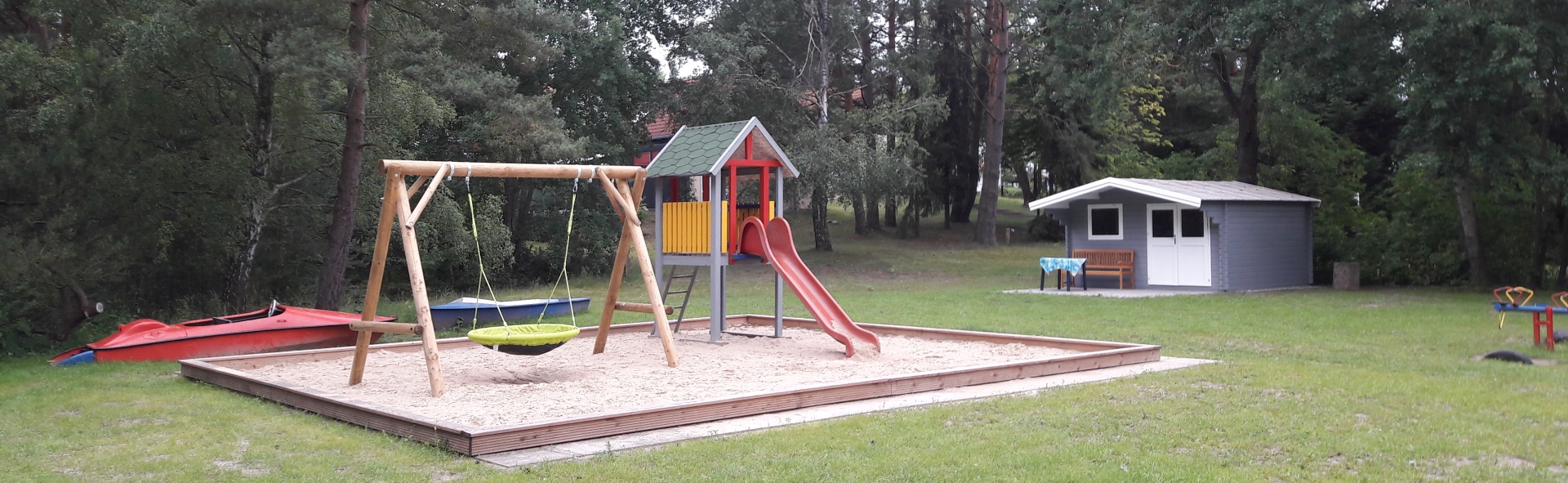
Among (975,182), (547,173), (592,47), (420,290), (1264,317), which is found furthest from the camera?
(975,182)

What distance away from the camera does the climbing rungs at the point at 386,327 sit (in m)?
8.27

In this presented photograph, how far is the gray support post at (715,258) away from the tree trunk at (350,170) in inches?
206

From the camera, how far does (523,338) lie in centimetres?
829

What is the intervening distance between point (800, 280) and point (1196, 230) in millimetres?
11196

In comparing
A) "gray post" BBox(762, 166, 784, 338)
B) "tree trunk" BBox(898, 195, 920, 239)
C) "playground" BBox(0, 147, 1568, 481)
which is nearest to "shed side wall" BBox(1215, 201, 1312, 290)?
"playground" BBox(0, 147, 1568, 481)

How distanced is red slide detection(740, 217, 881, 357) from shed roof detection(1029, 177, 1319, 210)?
952 cm

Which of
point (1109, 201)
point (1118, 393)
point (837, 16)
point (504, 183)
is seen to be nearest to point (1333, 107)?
point (1109, 201)

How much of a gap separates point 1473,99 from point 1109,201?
236 inches

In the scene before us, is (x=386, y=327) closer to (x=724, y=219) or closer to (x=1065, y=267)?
(x=724, y=219)

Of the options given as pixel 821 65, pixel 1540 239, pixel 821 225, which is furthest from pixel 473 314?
pixel 1540 239

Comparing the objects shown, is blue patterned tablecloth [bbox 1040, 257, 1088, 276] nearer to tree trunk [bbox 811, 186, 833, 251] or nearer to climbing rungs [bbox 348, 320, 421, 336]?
tree trunk [bbox 811, 186, 833, 251]

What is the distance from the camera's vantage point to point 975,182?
37.6m

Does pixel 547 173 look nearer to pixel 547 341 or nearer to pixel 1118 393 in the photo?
pixel 547 341

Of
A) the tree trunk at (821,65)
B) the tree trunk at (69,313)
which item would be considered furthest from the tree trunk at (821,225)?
the tree trunk at (69,313)
